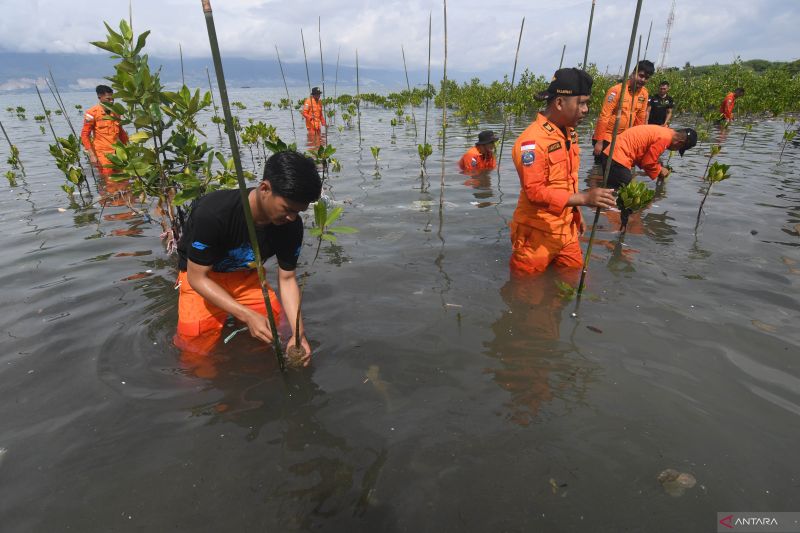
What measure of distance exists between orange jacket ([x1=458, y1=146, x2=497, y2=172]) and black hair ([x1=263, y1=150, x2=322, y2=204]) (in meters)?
7.58

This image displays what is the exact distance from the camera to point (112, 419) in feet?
8.98

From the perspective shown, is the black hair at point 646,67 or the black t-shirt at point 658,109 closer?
the black hair at point 646,67

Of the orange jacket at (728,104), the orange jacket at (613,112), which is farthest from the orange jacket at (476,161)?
the orange jacket at (728,104)

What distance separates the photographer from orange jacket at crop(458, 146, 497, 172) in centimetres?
942

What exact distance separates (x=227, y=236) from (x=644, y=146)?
5.67 meters

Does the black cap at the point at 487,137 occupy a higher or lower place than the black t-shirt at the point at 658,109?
lower

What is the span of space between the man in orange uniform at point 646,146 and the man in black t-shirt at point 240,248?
15.2 feet

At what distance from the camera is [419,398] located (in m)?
2.89

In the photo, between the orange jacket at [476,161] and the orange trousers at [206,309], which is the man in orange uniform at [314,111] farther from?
the orange trousers at [206,309]

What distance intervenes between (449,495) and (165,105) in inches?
167

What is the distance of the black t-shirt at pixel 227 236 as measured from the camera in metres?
2.80

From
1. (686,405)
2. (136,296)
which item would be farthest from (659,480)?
(136,296)

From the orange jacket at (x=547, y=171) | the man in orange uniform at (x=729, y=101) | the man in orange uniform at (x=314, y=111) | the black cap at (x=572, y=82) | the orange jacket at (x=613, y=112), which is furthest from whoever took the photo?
the man in orange uniform at (x=729, y=101)

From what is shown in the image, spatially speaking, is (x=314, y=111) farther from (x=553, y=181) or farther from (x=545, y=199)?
(x=545, y=199)
